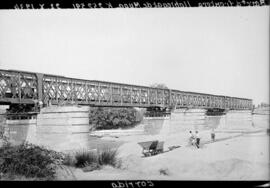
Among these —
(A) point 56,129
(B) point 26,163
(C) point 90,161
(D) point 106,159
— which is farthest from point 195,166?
(A) point 56,129

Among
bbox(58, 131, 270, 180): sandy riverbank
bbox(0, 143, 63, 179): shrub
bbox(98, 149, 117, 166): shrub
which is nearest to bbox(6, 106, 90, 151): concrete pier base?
bbox(58, 131, 270, 180): sandy riverbank

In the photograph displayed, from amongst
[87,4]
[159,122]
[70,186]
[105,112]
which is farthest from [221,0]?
[105,112]

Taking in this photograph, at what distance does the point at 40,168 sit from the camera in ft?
44.0

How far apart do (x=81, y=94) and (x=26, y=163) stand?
23.3 meters

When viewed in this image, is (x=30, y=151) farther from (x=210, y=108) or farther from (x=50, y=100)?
(x=210, y=108)

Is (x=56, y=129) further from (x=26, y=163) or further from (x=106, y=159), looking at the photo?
(x=26, y=163)

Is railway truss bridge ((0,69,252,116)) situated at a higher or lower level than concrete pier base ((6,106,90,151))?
higher

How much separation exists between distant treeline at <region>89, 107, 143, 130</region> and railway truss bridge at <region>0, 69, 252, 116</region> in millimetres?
20214

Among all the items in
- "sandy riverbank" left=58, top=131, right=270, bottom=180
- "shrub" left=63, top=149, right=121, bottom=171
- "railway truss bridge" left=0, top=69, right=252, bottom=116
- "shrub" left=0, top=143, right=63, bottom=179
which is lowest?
"sandy riverbank" left=58, top=131, right=270, bottom=180

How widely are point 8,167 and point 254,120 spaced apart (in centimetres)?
5951

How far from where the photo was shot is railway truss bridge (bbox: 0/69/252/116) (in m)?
28.3

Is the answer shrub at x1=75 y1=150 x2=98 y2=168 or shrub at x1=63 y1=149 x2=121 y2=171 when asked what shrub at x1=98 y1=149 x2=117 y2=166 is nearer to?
shrub at x1=63 y1=149 x2=121 y2=171

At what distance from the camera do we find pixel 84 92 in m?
37.1

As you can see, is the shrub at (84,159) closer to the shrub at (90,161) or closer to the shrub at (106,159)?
the shrub at (90,161)
